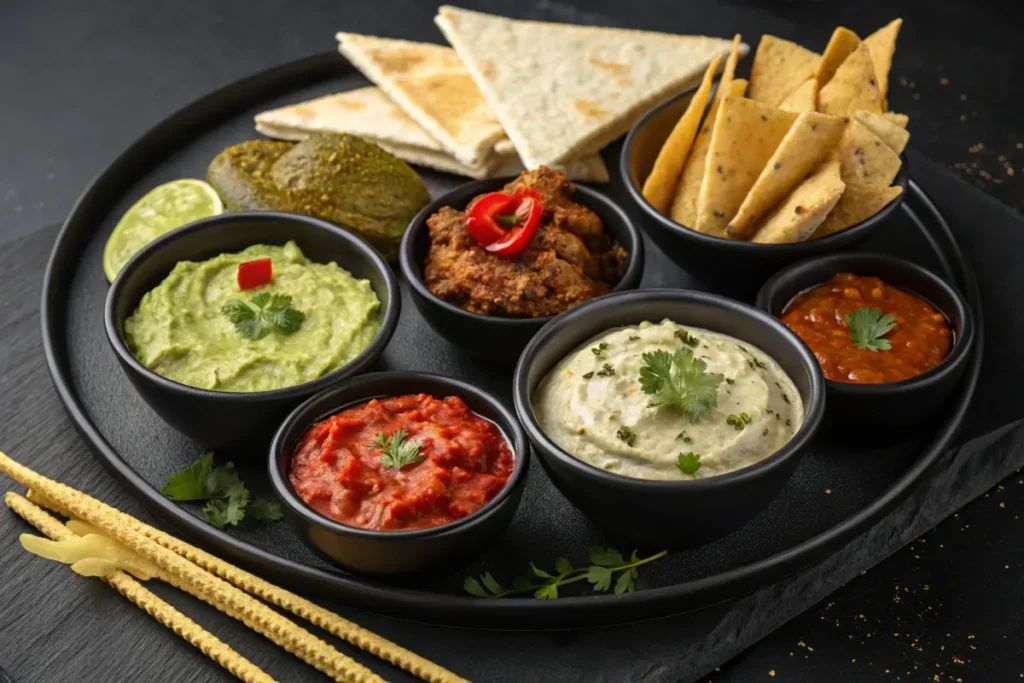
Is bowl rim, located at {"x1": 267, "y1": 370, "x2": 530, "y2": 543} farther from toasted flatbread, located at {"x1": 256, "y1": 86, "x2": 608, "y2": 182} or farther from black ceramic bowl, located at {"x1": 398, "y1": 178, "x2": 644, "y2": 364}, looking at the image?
toasted flatbread, located at {"x1": 256, "y1": 86, "x2": 608, "y2": 182}

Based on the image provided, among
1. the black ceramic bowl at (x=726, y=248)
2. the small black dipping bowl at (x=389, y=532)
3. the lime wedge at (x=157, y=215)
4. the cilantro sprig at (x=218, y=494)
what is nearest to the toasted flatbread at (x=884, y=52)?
the black ceramic bowl at (x=726, y=248)

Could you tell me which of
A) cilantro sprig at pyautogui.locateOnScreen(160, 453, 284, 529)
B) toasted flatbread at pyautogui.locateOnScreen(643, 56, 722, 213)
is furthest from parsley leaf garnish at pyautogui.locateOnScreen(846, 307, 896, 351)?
cilantro sprig at pyautogui.locateOnScreen(160, 453, 284, 529)

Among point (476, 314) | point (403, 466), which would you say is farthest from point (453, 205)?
point (403, 466)

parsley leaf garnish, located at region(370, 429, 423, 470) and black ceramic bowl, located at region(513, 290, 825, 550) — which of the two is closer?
black ceramic bowl, located at region(513, 290, 825, 550)

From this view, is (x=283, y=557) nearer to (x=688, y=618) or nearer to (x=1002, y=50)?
(x=688, y=618)

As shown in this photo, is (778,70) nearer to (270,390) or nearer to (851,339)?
(851,339)
